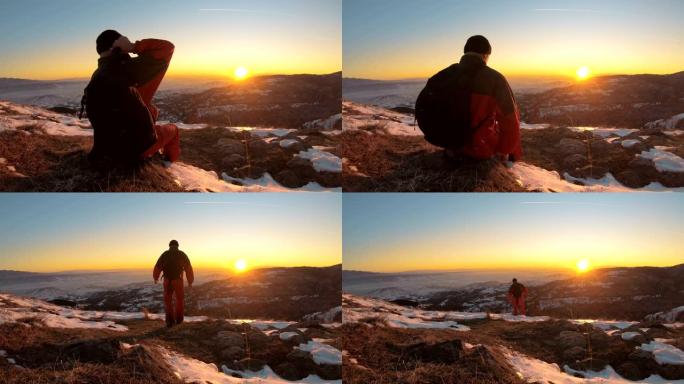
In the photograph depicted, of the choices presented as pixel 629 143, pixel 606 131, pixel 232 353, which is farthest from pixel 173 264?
pixel 629 143

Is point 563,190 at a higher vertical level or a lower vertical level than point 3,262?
higher

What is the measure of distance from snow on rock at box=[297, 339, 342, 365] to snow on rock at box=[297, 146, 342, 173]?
2278mm

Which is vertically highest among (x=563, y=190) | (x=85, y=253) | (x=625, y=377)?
(x=563, y=190)

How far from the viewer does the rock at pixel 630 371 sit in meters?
10.9

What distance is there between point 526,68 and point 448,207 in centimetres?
210

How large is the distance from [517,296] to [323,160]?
3181mm

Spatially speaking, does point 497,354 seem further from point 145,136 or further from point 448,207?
point 145,136

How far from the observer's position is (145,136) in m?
10.6

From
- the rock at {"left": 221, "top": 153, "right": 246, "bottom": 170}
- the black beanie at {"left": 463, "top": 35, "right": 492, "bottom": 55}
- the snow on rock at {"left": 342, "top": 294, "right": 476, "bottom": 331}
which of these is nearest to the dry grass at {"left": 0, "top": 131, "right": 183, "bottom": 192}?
the rock at {"left": 221, "top": 153, "right": 246, "bottom": 170}

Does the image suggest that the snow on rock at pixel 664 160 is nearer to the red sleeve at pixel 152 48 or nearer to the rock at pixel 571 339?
the rock at pixel 571 339

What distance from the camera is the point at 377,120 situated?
1200 centimetres

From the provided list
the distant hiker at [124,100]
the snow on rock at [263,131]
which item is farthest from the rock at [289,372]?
the distant hiker at [124,100]

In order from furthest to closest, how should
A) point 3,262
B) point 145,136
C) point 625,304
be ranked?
1. point 625,304
2. point 3,262
3. point 145,136

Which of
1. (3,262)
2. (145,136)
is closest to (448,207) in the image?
(145,136)
